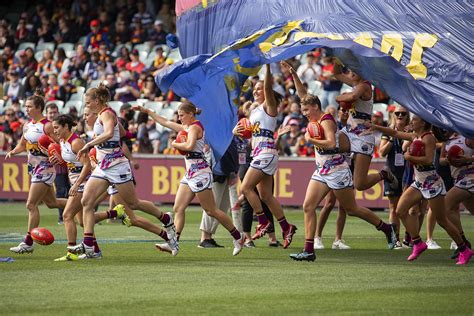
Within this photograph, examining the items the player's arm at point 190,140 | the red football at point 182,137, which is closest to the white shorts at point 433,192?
the player's arm at point 190,140

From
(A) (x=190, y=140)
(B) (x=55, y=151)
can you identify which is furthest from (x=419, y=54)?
(B) (x=55, y=151)

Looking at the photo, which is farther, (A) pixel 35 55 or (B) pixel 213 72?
(A) pixel 35 55

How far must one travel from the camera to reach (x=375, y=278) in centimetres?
1245

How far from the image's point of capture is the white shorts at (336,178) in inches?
564

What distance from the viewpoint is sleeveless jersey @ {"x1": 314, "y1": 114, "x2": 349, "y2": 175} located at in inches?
565

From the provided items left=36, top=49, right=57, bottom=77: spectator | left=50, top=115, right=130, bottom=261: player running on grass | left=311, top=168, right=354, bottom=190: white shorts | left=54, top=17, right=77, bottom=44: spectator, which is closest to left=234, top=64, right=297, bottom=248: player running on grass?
left=311, top=168, right=354, bottom=190: white shorts

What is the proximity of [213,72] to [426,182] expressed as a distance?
3.20 metres

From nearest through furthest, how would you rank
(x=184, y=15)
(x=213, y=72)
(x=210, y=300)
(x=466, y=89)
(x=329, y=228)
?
1. (x=210, y=300)
2. (x=466, y=89)
3. (x=213, y=72)
4. (x=184, y=15)
5. (x=329, y=228)

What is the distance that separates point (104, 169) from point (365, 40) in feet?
11.9

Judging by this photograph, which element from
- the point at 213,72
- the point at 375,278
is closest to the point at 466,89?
the point at 375,278

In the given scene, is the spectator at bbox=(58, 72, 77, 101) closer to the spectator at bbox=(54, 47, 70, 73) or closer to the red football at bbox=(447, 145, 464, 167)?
the spectator at bbox=(54, 47, 70, 73)

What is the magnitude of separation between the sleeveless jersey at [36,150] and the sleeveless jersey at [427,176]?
505 centimetres

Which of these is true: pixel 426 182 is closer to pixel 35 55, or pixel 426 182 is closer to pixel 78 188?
pixel 78 188

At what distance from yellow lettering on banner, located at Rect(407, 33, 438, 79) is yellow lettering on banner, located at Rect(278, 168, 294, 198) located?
11.3 metres
